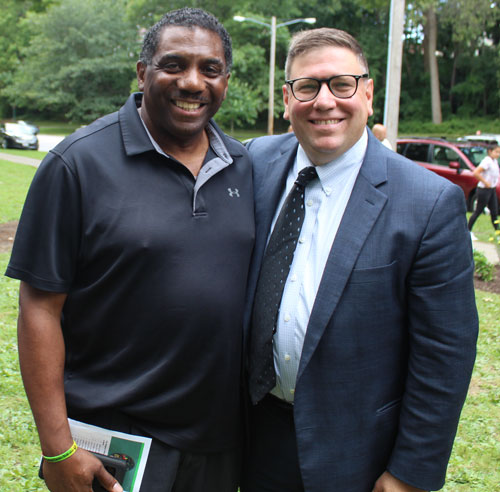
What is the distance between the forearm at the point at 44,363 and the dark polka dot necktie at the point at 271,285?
693 millimetres

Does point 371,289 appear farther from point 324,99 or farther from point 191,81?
point 191,81

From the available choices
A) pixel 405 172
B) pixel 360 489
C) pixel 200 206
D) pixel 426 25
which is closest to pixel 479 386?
pixel 360 489

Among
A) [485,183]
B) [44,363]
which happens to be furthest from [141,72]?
[485,183]

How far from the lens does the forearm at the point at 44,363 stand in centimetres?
197

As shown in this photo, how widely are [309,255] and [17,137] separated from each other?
85.4 feet

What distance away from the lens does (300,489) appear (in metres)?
2.31

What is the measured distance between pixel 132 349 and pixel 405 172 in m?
1.13

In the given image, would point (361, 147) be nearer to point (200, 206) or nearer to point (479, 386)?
point (200, 206)

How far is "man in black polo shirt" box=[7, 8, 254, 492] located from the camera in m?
1.95

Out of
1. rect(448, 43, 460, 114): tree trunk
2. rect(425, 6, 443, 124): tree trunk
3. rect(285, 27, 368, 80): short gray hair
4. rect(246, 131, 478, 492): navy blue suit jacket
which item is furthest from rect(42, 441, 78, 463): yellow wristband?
rect(448, 43, 460, 114): tree trunk

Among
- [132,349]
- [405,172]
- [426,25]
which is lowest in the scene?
[132,349]

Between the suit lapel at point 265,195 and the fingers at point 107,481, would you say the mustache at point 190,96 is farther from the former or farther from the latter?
the fingers at point 107,481

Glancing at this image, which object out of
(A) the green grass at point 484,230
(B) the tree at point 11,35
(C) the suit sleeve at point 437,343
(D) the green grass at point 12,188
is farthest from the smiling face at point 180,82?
(B) the tree at point 11,35

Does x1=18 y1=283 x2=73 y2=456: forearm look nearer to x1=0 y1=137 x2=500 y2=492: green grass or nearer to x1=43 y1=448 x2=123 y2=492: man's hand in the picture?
x1=43 y1=448 x2=123 y2=492: man's hand
